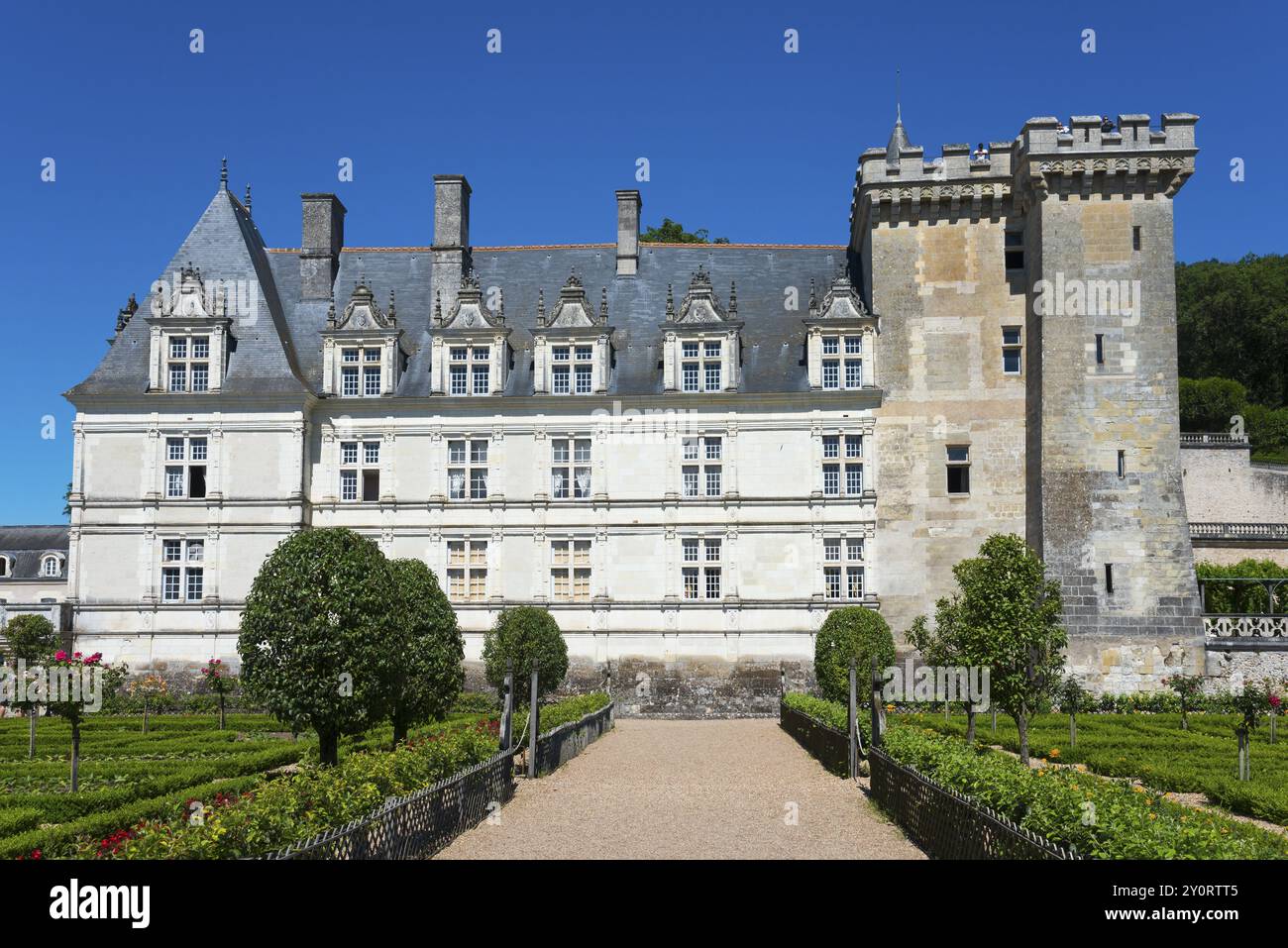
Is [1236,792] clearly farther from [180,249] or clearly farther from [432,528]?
[180,249]

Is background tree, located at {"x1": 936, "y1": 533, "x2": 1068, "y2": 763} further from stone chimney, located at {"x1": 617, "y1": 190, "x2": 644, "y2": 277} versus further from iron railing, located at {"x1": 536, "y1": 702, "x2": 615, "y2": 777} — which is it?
stone chimney, located at {"x1": 617, "y1": 190, "x2": 644, "y2": 277}

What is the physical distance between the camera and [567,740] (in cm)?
2222

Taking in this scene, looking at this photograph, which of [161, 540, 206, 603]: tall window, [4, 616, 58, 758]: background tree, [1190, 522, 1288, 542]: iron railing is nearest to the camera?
[4, 616, 58, 758]: background tree

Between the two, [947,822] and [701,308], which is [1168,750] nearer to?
[947,822]

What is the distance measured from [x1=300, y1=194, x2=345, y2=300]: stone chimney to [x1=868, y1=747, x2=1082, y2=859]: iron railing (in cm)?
2810

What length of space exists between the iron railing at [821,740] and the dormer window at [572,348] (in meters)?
12.5

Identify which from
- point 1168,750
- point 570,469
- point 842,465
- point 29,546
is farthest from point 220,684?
point 29,546

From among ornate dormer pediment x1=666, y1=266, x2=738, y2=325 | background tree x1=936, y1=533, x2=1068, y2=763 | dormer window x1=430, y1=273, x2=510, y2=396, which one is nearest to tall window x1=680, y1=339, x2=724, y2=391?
ornate dormer pediment x1=666, y1=266, x2=738, y2=325

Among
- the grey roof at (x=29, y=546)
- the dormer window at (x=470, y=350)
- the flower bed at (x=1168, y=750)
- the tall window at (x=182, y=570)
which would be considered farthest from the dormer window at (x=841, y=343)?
the grey roof at (x=29, y=546)

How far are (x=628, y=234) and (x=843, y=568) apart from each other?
13.2 m

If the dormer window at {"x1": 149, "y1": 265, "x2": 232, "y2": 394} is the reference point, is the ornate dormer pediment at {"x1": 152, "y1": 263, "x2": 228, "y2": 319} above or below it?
above

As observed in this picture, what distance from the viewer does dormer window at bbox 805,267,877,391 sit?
35406mm

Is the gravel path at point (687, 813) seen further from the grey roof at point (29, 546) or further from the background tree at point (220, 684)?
the grey roof at point (29, 546)
